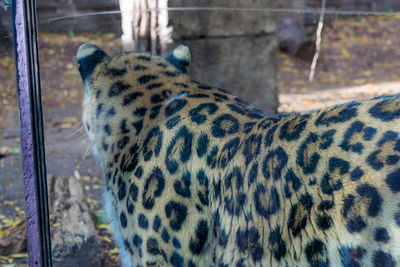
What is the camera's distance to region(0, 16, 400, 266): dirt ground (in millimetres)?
3666

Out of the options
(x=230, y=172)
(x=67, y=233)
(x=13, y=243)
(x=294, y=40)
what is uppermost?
(x=230, y=172)

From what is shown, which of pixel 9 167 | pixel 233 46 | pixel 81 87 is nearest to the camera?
pixel 81 87

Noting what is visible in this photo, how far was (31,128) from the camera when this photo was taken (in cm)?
221

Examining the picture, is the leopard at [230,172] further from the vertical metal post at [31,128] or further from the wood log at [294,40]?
the wood log at [294,40]

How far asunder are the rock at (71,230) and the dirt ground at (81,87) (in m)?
0.18

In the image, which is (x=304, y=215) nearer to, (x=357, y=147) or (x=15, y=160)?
(x=357, y=147)

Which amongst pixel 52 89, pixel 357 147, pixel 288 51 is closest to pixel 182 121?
pixel 357 147

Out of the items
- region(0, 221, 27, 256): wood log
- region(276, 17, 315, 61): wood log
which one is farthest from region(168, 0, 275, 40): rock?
region(276, 17, 315, 61): wood log

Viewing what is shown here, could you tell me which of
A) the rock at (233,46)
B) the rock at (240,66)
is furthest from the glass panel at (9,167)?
the rock at (240,66)

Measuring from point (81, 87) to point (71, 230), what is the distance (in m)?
0.93

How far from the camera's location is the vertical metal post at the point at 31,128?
2164 mm

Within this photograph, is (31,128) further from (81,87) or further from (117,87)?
(81,87)

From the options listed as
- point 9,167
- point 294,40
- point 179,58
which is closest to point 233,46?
point 179,58

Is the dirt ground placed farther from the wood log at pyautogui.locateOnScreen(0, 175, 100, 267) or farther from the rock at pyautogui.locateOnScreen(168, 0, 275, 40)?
the rock at pyautogui.locateOnScreen(168, 0, 275, 40)
